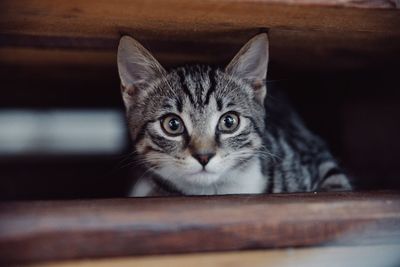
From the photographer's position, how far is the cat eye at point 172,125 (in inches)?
62.3

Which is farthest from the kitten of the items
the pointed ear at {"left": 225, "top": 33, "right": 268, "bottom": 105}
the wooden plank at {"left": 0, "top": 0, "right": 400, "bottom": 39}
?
the wooden plank at {"left": 0, "top": 0, "right": 400, "bottom": 39}

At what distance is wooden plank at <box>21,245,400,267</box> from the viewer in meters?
Answer: 1.06

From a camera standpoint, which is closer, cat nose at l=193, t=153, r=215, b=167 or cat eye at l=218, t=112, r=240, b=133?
cat nose at l=193, t=153, r=215, b=167

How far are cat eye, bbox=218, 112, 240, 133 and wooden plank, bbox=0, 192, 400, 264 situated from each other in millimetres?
421

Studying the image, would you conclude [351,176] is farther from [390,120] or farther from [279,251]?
[279,251]

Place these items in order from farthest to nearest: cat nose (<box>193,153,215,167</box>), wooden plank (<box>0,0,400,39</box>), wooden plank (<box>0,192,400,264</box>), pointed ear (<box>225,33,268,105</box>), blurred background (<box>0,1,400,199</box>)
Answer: pointed ear (<box>225,33,268,105</box>) < cat nose (<box>193,153,215,167</box>) < blurred background (<box>0,1,400,199</box>) < wooden plank (<box>0,0,400,39</box>) < wooden plank (<box>0,192,400,264</box>)

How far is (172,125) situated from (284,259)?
0.61 meters

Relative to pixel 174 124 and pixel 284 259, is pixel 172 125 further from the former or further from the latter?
pixel 284 259

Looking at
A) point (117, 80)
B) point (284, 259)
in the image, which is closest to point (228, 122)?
point (284, 259)

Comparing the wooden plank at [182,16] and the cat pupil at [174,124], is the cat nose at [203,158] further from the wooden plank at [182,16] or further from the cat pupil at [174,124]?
the wooden plank at [182,16]

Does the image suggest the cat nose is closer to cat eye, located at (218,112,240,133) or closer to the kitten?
the kitten

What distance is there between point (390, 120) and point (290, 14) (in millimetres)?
1085

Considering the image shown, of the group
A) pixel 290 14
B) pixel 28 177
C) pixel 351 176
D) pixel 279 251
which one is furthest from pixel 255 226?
pixel 28 177

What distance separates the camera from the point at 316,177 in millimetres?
1978
